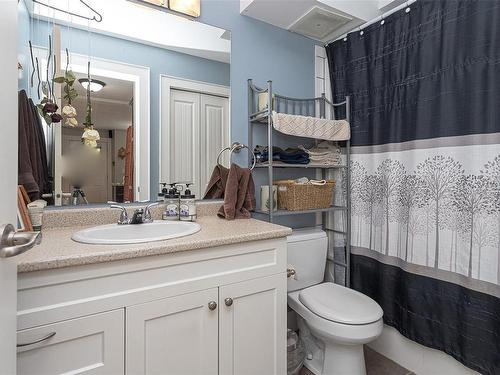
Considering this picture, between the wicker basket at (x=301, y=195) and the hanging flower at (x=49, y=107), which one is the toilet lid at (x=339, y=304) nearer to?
the wicker basket at (x=301, y=195)

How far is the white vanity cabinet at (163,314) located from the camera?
841 millimetres

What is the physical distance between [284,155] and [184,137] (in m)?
0.60

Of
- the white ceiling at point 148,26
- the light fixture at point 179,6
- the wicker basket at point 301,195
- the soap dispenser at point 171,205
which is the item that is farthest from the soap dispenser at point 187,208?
the light fixture at point 179,6

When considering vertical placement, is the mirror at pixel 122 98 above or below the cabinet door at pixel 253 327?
above

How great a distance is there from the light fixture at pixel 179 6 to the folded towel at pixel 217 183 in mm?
868

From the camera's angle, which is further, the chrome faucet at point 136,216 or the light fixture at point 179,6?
the light fixture at point 179,6

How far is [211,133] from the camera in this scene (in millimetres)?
1681

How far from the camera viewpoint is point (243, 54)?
1.77 metres

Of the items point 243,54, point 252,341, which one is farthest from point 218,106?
point 252,341

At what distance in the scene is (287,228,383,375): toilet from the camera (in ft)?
4.42

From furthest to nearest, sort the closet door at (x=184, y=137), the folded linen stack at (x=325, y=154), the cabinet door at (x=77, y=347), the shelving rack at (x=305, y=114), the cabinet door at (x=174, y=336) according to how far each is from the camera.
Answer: the folded linen stack at (x=325, y=154)
the shelving rack at (x=305, y=114)
the closet door at (x=184, y=137)
the cabinet door at (x=174, y=336)
the cabinet door at (x=77, y=347)

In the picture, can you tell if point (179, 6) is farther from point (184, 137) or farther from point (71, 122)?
point (71, 122)

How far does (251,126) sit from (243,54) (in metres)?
0.44

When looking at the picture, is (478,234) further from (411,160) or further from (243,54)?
(243,54)
